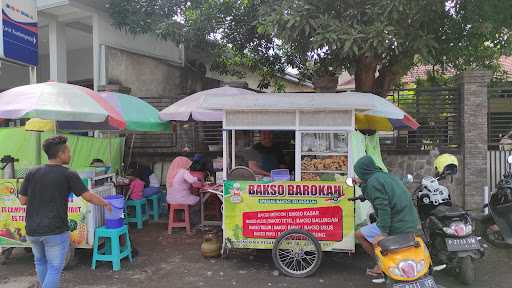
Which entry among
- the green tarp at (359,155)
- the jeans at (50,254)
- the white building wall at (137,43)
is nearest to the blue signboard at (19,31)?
the white building wall at (137,43)

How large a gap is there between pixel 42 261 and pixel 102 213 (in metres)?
1.82

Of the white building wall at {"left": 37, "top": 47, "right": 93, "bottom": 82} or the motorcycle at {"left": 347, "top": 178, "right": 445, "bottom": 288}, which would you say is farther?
the white building wall at {"left": 37, "top": 47, "right": 93, "bottom": 82}

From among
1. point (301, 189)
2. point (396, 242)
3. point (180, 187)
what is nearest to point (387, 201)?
point (396, 242)

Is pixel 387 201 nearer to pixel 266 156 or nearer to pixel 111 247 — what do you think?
pixel 111 247

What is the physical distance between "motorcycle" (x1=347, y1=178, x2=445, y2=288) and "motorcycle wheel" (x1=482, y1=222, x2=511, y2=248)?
333cm

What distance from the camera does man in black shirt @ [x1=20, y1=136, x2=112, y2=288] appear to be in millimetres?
4012

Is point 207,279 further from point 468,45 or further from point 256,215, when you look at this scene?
point 468,45

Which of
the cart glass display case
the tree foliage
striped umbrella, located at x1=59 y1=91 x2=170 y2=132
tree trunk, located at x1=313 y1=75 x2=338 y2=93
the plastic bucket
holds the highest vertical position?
the tree foliage

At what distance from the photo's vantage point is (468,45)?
902 cm

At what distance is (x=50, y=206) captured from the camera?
13.3ft

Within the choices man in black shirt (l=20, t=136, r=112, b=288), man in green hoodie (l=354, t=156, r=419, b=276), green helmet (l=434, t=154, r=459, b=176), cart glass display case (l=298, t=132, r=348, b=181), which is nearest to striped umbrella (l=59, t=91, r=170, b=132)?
cart glass display case (l=298, t=132, r=348, b=181)

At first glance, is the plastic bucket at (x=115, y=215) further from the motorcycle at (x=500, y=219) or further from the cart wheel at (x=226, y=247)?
the motorcycle at (x=500, y=219)

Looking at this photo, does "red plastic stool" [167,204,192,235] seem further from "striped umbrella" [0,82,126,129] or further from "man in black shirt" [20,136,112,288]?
"man in black shirt" [20,136,112,288]

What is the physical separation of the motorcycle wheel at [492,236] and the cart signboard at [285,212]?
272cm
